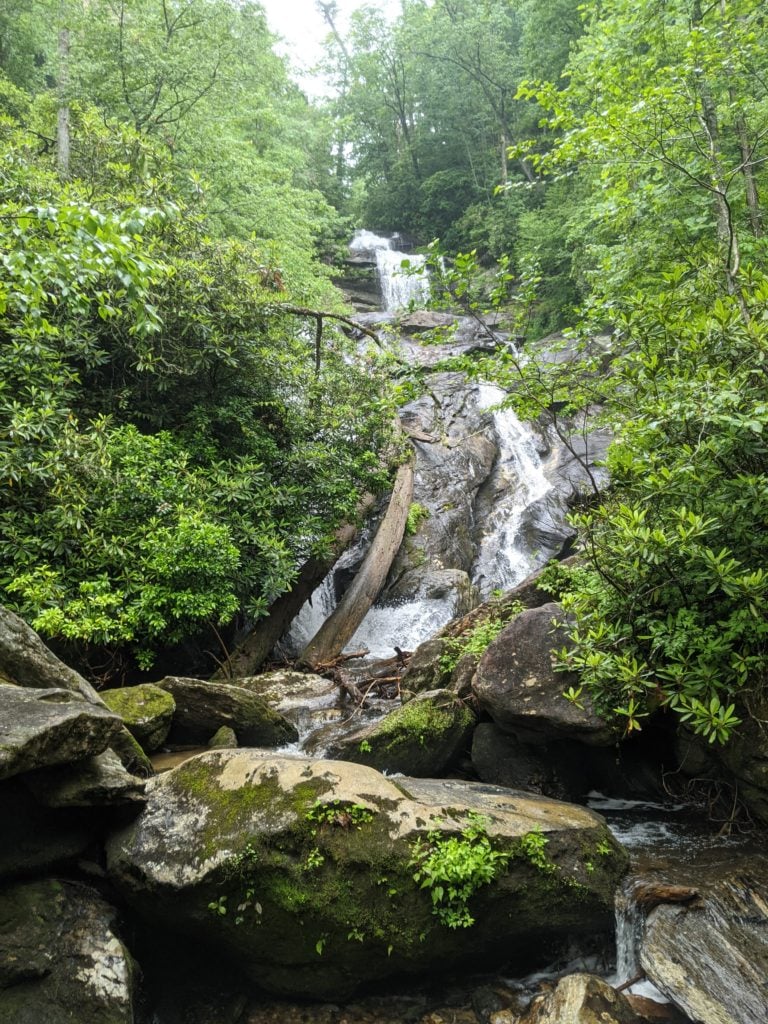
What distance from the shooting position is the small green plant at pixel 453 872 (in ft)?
11.7

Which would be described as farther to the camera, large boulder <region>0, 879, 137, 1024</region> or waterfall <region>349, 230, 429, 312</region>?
waterfall <region>349, 230, 429, 312</region>

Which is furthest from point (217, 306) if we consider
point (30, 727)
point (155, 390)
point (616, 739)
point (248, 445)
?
point (616, 739)

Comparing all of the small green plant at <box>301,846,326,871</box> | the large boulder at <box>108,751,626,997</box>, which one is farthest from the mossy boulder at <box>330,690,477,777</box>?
the small green plant at <box>301,846,326,871</box>

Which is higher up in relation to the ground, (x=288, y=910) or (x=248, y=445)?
(x=248, y=445)

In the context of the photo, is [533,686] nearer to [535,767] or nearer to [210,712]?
[535,767]

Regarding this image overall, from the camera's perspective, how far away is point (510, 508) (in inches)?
563

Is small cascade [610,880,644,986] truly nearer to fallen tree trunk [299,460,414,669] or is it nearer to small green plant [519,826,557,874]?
small green plant [519,826,557,874]

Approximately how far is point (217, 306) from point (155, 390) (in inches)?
67.1

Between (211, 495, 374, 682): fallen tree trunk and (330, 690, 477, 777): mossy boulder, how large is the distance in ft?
10.6

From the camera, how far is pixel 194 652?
844cm

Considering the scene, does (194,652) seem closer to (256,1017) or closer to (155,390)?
(155,390)

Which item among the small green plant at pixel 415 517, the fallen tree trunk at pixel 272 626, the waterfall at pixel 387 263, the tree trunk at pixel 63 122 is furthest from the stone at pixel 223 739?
the waterfall at pixel 387 263

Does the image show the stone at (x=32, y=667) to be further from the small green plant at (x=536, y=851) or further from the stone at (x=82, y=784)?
the small green plant at (x=536, y=851)

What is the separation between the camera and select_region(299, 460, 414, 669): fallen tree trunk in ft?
31.4
